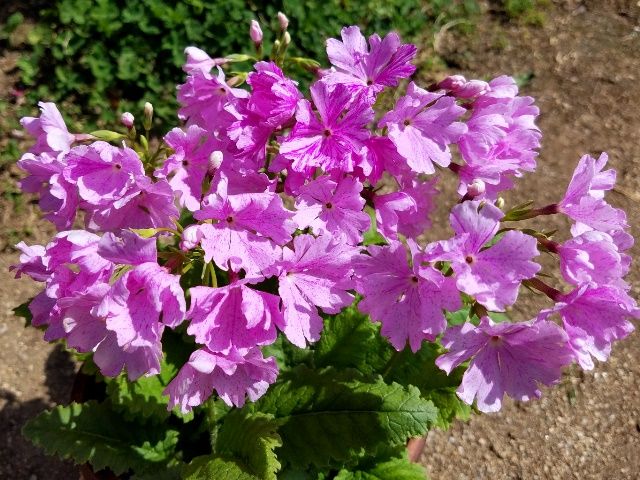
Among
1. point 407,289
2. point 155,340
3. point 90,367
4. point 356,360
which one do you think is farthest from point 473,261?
point 90,367

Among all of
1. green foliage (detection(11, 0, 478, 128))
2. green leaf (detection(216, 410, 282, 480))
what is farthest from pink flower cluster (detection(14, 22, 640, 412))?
green foliage (detection(11, 0, 478, 128))

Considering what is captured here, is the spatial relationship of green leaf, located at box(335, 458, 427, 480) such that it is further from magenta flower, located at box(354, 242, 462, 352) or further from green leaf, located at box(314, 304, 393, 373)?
magenta flower, located at box(354, 242, 462, 352)

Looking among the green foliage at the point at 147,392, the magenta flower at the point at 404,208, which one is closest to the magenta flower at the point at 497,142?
the magenta flower at the point at 404,208

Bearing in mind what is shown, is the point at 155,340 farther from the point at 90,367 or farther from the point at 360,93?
the point at 90,367

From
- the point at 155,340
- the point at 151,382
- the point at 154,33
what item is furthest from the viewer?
the point at 154,33

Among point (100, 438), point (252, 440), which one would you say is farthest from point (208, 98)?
point (100, 438)

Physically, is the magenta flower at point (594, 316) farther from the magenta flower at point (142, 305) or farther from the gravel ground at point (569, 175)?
the gravel ground at point (569, 175)

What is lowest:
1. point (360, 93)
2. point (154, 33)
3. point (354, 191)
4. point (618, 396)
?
point (618, 396)
